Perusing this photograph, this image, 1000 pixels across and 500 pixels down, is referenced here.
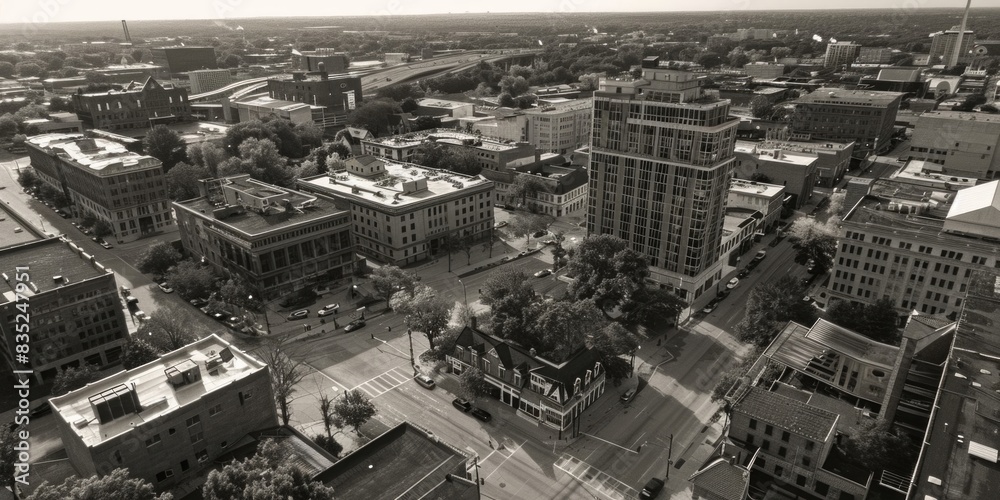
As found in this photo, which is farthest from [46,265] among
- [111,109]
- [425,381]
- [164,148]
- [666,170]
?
[111,109]

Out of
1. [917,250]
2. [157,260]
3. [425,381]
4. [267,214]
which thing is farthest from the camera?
A: [157,260]

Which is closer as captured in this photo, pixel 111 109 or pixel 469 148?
pixel 469 148

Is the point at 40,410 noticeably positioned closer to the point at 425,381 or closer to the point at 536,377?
the point at 425,381

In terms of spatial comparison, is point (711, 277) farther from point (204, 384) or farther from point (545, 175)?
point (204, 384)

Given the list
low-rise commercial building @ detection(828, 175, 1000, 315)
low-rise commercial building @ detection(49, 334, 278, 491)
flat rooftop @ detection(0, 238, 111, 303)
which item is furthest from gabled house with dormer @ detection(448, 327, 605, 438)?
flat rooftop @ detection(0, 238, 111, 303)

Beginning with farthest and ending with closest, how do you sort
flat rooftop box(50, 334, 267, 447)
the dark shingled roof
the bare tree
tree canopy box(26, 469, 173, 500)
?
the bare tree < the dark shingled roof < flat rooftop box(50, 334, 267, 447) < tree canopy box(26, 469, 173, 500)

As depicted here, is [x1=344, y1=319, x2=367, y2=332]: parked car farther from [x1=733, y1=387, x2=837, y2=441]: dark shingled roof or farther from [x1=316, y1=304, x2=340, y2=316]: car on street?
Result: [x1=733, y1=387, x2=837, y2=441]: dark shingled roof

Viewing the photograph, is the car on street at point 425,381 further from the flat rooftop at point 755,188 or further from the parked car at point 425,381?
the flat rooftop at point 755,188
